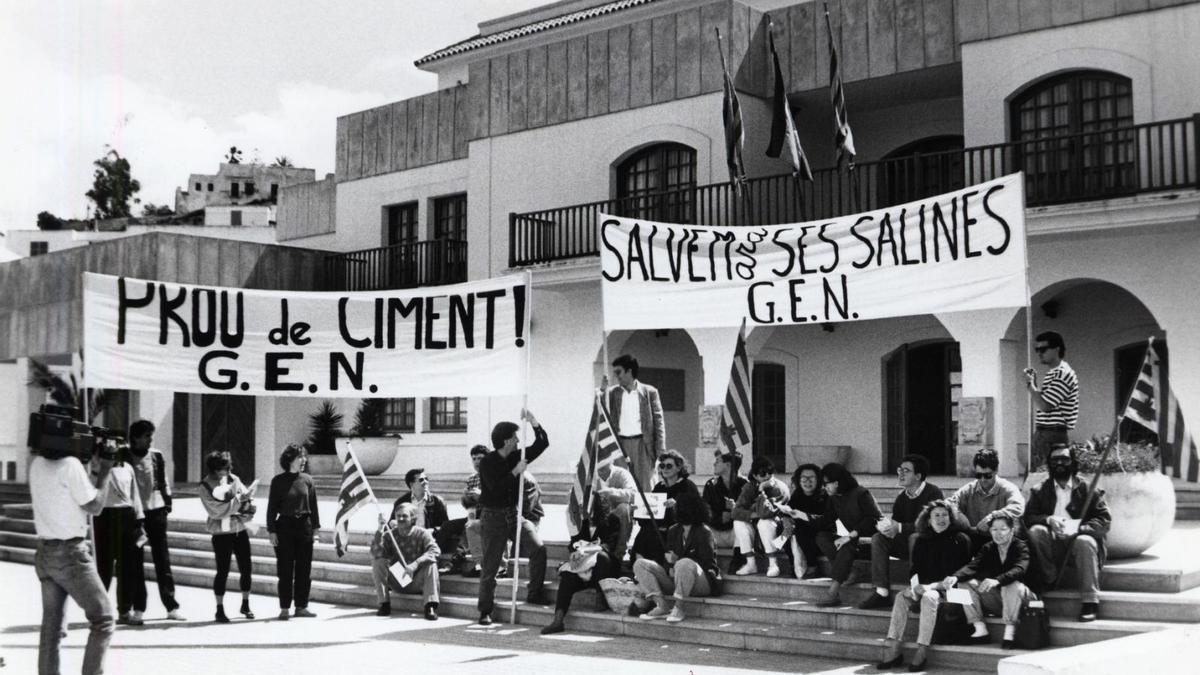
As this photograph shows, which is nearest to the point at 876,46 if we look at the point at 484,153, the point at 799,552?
the point at 484,153

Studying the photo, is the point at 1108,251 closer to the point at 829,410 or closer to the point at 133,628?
the point at 829,410

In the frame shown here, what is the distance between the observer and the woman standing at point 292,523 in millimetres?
13141

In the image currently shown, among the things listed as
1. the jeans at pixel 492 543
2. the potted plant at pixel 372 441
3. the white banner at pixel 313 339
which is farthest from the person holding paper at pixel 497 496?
the potted plant at pixel 372 441

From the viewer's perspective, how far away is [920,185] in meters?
20.2

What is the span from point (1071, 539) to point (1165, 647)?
8.47 ft

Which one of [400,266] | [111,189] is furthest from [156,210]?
[400,266]

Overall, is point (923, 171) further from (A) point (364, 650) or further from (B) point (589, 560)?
(A) point (364, 650)

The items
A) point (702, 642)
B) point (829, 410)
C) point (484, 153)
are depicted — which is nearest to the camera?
point (702, 642)

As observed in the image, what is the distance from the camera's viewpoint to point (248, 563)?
529 inches

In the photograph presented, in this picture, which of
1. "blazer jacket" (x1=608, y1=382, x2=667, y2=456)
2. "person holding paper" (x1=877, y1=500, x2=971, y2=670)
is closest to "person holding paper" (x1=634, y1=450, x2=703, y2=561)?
"blazer jacket" (x1=608, y1=382, x2=667, y2=456)

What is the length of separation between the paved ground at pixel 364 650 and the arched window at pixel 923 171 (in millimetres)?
9870

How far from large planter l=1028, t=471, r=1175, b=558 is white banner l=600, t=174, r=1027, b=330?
184 centimetres

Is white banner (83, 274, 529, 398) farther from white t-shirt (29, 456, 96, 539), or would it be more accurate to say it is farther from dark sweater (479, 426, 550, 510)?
white t-shirt (29, 456, 96, 539)

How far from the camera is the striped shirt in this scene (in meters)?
11.2
